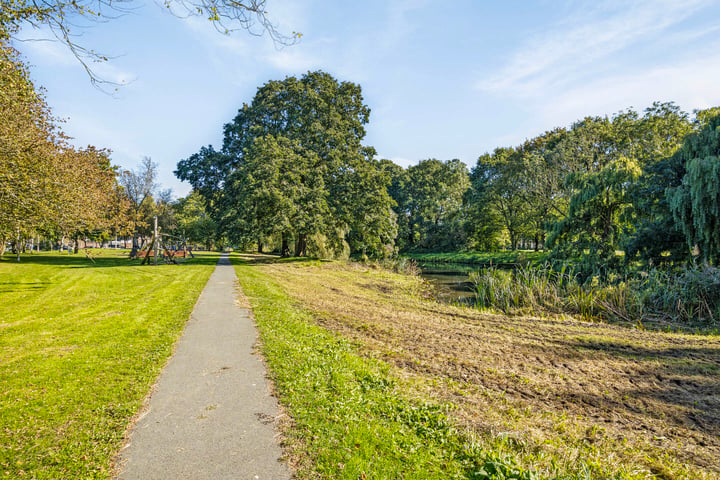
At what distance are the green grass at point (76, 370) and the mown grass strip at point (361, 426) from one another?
5.74 ft

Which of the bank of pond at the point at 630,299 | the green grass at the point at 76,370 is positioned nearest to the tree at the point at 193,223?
the green grass at the point at 76,370

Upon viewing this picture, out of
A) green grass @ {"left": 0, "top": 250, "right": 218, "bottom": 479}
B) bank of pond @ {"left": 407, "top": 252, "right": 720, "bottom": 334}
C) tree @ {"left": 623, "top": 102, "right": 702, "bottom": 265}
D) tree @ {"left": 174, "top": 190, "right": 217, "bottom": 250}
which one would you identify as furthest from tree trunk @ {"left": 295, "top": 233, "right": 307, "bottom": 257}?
tree @ {"left": 174, "top": 190, "right": 217, "bottom": 250}

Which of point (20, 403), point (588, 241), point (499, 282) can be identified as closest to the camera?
point (20, 403)

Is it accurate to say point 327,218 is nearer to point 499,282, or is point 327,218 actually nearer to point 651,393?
point 499,282

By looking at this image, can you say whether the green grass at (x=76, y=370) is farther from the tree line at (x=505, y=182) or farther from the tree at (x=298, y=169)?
the tree line at (x=505, y=182)

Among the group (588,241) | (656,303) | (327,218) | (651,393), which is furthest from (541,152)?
(651,393)

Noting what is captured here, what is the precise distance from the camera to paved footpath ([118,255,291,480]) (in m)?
3.16

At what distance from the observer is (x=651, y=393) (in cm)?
556

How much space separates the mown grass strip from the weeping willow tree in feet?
45.6

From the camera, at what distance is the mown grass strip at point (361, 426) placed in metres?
3.17

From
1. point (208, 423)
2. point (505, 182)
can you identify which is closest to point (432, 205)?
point (505, 182)

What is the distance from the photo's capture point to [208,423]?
12.9 feet

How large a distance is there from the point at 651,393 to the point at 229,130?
99.5 feet

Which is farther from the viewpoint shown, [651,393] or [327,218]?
[327,218]
